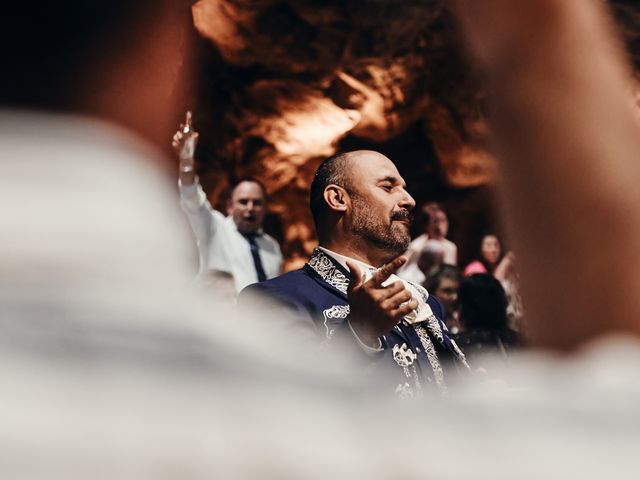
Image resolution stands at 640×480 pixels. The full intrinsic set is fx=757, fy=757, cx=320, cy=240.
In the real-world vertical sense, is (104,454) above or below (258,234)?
above

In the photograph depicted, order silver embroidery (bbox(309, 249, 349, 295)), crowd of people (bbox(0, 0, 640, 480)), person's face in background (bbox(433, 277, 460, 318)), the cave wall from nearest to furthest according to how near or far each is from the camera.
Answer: crowd of people (bbox(0, 0, 640, 480)) → silver embroidery (bbox(309, 249, 349, 295)) → person's face in background (bbox(433, 277, 460, 318)) → the cave wall

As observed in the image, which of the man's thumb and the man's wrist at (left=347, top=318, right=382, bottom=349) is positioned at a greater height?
the man's thumb

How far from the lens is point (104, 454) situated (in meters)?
0.15

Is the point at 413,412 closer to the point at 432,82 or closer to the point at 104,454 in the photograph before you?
the point at 104,454

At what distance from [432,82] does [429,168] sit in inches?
28.6

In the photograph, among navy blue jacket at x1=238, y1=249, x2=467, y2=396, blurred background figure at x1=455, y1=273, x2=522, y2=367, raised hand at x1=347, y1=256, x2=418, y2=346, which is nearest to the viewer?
raised hand at x1=347, y1=256, x2=418, y2=346

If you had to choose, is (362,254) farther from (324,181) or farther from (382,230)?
(324,181)

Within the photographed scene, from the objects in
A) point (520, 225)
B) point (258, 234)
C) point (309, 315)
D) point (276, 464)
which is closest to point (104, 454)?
point (276, 464)

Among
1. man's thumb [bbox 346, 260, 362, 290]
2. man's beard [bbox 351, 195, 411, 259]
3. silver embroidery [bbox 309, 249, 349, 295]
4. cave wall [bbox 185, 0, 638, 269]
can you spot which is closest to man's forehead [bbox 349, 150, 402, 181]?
man's beard [bbox 351, 195, 411, 259]

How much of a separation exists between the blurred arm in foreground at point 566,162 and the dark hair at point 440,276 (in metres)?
3.02

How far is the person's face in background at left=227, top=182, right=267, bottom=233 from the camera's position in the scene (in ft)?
11.8

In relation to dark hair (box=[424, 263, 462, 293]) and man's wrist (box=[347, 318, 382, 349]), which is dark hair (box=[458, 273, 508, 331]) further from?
man's wrist (box=[347, 318, 382, 349])

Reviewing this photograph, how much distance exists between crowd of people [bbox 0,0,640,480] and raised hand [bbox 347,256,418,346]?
1.11 metres

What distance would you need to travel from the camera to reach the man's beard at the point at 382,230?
5.97 feet
